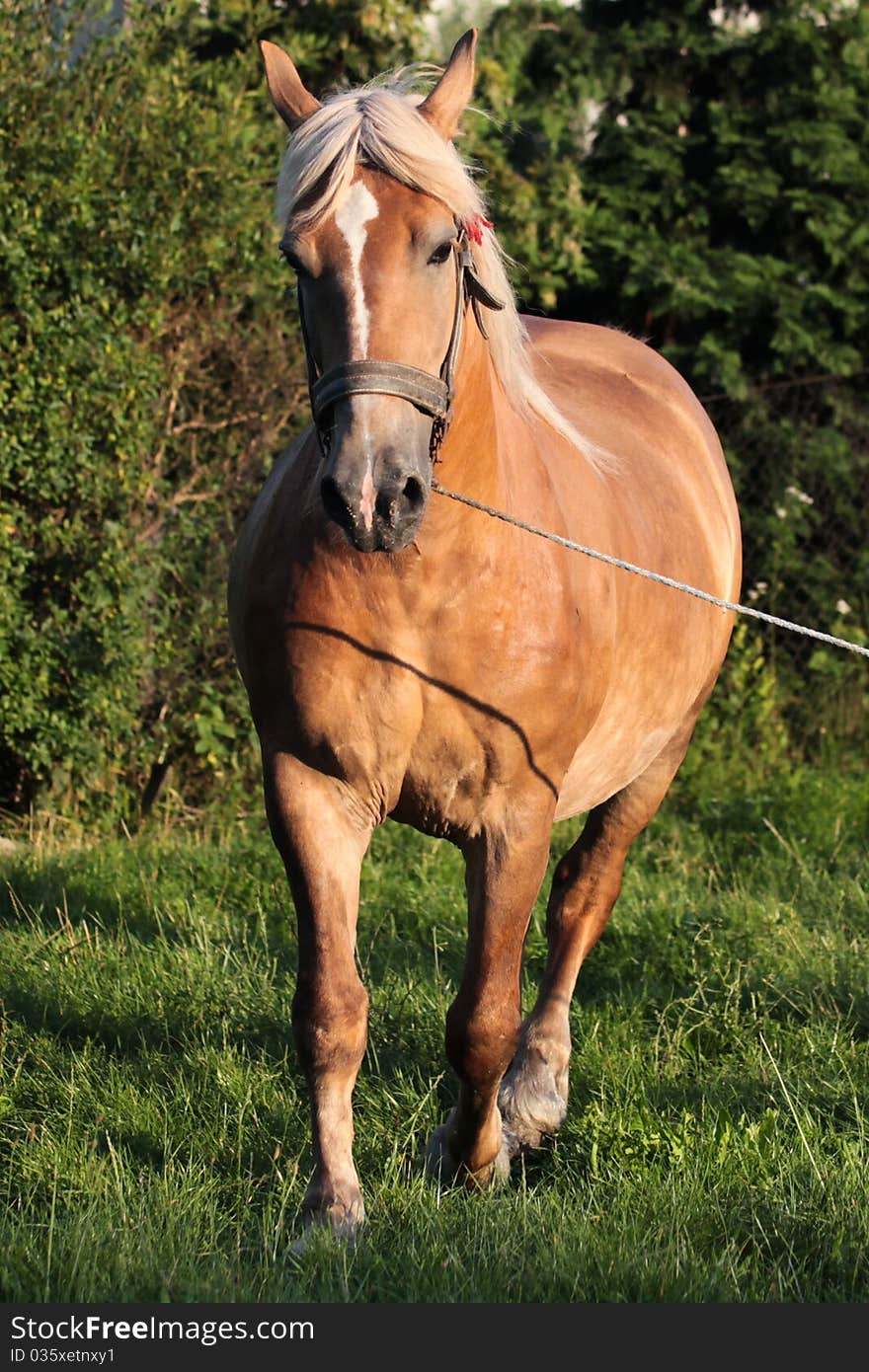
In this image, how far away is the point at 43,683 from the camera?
6.01m

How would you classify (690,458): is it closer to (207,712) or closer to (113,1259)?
(207,712)

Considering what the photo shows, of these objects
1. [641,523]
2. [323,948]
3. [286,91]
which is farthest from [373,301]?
[641,523]

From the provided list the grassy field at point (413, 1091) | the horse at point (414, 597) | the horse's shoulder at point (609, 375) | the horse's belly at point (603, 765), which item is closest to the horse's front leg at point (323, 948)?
the horse at point (414, 597)

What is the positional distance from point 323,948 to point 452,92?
178cm

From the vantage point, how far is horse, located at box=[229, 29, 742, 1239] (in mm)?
2873

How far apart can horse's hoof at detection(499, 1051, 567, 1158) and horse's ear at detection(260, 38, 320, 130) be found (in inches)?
92.3

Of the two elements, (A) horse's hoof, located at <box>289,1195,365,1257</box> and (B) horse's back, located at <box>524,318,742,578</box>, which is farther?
(B) horse's back, located at <box>524,318,742,578</box>

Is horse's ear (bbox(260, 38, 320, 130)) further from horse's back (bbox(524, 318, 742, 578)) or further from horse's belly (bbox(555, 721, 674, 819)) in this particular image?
horse's belly (bbox(555, 721, 674, 819))

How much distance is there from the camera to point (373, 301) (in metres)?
2.86

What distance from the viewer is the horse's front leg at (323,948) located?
3330 mm

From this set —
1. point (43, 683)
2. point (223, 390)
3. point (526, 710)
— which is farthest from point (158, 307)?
point (526, 710)

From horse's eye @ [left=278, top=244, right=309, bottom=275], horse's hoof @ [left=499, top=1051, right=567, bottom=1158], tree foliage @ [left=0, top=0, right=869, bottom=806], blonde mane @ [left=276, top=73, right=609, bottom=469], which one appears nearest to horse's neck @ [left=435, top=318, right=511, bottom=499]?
blonde mane @ [left=276, top=73, right=609, bottom=469]

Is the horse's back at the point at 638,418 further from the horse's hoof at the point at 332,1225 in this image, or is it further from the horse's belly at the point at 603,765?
the horse's hoof at the point at 332,1225

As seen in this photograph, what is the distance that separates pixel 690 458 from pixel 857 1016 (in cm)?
183
